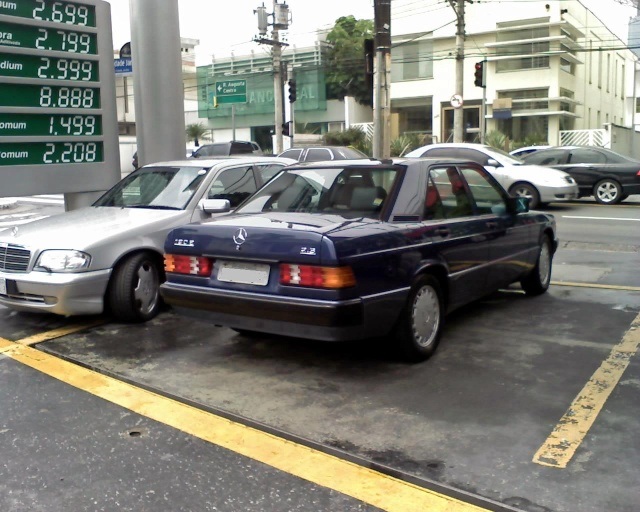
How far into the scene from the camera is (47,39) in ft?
29.6

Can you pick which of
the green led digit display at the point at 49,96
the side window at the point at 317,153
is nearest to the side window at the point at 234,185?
the green led digit display at the point at 49,96

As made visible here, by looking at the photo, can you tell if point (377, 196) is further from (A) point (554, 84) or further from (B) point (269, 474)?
(A) point (554, 84)

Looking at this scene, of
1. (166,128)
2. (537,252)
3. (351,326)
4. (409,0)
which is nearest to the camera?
(351,326)

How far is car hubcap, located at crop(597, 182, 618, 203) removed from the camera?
17.8 m


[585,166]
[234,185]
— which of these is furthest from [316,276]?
[585,166]

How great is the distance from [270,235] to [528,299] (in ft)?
11.7

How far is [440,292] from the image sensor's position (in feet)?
18.5

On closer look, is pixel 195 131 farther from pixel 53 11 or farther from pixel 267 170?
pixel 267 170

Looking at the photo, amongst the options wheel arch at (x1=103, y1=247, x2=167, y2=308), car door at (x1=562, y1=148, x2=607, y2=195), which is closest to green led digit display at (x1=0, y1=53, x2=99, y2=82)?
wheel arch at (x1=103, y1=247, x2=167, y2=308)

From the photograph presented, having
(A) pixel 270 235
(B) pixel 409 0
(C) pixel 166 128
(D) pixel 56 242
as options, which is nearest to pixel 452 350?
(A) pixel 270 235

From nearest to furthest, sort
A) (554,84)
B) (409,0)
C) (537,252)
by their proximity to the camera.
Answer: (537,252) < (554,84) < (409,0)

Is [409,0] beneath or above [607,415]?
above

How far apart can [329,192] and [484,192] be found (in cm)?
161

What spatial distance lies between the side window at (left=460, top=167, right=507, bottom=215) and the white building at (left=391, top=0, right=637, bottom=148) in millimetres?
A: 29914
